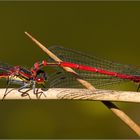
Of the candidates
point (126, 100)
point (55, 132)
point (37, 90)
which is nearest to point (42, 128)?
point (55, 132)

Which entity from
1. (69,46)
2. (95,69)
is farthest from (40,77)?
(69,46)

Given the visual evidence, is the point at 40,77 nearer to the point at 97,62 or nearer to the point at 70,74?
the point at 70,74

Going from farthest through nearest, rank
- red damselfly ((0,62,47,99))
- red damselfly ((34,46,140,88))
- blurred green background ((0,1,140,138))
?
1. blurred green background ((0,1,140,138))
2. red damselfly ((34,46,140,88))
3. red damselfly ((0,62,47,99))

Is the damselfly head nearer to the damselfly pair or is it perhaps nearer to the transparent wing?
the damselfly pair

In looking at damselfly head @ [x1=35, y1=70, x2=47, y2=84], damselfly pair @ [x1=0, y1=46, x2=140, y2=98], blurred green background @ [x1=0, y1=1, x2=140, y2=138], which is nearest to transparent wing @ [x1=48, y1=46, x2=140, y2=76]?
damselfly pair @ [x1=0, y1=46, x2=140, y2=98]

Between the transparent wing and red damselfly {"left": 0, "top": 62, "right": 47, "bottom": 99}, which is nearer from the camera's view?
red damselfly {"left": 0, "top": 62, "right": 47, "bottom": 99}

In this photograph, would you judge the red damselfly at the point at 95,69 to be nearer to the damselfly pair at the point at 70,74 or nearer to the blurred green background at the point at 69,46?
the damselfly pair at the point at 70,74

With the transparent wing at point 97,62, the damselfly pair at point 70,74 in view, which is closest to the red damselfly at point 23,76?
the damselfly pair at point 70,74
